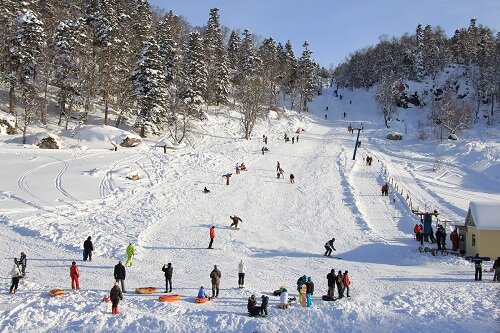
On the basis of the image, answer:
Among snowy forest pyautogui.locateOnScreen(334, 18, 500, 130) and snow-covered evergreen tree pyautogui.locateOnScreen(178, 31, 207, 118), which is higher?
snowy forest pyautogui.locateOnScreen(334, 18, 500, 130)

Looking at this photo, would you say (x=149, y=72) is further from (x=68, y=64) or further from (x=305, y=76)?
(x=305, y=76)

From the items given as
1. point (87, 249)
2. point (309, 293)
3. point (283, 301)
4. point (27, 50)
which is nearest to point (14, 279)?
point (87, 249)

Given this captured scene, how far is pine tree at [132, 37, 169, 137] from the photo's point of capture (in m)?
49.2

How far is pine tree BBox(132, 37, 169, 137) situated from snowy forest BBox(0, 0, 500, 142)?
0.11m

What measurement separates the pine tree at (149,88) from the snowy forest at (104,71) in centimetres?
11

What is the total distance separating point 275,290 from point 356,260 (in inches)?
267

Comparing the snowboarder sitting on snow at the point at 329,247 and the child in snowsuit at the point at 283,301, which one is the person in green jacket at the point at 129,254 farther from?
the snowboarder sitting on snow at the point at 329,247

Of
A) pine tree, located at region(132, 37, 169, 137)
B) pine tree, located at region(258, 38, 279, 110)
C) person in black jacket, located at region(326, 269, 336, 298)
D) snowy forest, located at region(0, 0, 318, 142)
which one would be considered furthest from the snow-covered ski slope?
pine tree, located at region(258, 38, 279, 110)

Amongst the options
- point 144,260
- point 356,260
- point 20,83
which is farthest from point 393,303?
point 20,83

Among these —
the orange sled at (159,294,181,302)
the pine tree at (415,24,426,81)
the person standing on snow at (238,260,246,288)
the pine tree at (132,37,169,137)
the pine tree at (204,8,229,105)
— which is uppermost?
the pine tree at (415,24,426,81)

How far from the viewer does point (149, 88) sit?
49250 millimetres

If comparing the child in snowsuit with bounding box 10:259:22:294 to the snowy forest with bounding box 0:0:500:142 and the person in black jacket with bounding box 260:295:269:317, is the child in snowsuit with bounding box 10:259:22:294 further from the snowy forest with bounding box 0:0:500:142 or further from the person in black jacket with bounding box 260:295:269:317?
the snowy forest with bounding box 0:0:500:142

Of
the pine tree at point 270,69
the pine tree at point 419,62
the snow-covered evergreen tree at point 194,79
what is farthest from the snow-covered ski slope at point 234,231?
the pine tree at point 419,62

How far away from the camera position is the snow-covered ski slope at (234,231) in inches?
561
